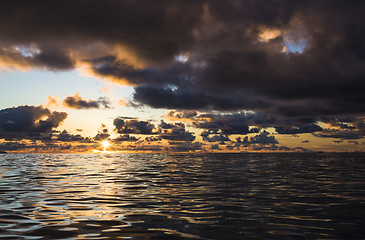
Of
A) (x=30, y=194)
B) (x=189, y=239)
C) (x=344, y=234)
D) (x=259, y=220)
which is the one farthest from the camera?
(x=30, y=194)

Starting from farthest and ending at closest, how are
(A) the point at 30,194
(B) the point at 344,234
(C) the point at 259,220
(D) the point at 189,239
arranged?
(A) the point at 30,194 < (C) the point at 259,220 < (B) the point at 344,234 < (D) the point at 189,239

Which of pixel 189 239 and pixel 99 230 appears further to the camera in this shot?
pixel 99 230

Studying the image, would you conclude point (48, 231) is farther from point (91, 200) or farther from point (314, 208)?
point (314, 208)

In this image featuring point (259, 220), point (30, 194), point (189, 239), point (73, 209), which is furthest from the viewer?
point (30, 194)

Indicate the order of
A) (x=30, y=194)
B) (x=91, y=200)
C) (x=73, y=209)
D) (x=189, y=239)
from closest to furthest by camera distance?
(x=189, y=239) < (x=73, y=209) < (x=91, y=200) < (x=30, y=194)

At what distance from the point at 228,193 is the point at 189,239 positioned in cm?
1243

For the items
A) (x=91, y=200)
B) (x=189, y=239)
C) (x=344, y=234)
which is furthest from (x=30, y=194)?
(x=344, y=234)

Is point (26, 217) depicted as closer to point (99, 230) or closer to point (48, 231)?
point (48, 231)

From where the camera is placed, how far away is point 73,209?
53.8 ft

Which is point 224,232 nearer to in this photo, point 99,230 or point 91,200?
point 99,230

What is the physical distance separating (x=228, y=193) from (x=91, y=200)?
9782 mm

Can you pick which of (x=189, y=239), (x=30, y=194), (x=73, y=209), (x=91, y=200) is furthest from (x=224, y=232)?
(x=30, y=194)

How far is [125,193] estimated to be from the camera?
23.1m

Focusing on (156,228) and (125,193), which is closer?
(156,228)
